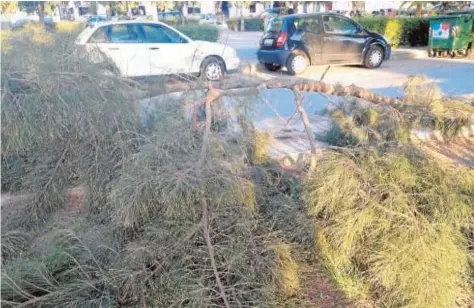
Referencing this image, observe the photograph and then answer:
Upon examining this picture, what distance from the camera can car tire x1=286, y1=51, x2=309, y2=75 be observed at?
38.6ft

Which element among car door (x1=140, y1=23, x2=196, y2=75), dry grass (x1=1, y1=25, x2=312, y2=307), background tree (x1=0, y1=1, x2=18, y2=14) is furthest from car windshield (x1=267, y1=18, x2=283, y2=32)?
background tree (x1=0, y1=1, x2=18, y2=14)

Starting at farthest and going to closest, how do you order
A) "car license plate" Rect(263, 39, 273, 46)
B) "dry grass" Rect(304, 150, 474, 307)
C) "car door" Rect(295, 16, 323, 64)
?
"car license plate" Rect(263, 39, 273, 46), "car door" Rect(295, 16, 323, 64), "dry grass" Rect(304, 150, 474, 307)

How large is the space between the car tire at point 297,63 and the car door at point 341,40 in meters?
0.72

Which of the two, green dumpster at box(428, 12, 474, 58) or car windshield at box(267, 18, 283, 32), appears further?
green dumpster at box(428, 12, 474, 58)

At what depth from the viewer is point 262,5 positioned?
4650cm

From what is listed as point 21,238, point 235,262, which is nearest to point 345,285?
point 235,262

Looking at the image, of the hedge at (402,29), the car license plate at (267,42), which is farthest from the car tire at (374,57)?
the hedge at (402,29)

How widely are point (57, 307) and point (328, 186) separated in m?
1.84

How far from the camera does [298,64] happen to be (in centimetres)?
1190

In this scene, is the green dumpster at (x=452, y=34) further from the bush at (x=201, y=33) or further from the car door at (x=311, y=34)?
the bush at (x=201, y=33)

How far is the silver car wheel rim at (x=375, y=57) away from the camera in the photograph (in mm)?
12703

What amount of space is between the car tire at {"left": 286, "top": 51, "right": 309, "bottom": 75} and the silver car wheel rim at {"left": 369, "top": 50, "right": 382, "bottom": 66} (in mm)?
2085

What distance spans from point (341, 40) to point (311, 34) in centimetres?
95

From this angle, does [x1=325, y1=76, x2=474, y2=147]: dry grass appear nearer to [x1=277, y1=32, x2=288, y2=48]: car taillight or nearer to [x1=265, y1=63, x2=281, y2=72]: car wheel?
[x1=277, y1=32, x2=288, y2=48]: car taillight
